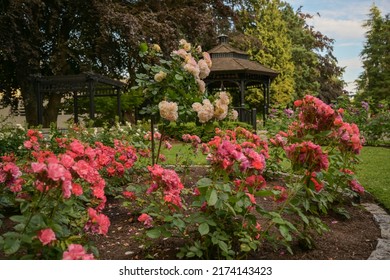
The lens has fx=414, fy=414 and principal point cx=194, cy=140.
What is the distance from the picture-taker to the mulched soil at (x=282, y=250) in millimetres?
2385

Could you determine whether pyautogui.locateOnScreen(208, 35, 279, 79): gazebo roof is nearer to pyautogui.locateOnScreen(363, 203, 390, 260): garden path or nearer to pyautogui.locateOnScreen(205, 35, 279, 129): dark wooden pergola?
pyautogui.locateOnScreen(205, 35, 279, 129): dark wooden pergola

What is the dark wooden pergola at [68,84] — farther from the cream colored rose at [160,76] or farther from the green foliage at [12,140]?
the cream colored rose at [160,76]

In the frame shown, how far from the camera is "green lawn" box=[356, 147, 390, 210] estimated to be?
4.04 meters

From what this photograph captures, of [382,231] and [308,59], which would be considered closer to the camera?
[382,231]

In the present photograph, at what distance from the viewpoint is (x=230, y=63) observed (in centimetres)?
1319

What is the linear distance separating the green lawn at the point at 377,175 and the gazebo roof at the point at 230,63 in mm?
6002

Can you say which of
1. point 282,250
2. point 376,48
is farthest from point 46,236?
point 376,48

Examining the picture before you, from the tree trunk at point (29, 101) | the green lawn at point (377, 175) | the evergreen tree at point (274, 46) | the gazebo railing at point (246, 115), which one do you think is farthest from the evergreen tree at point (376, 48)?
the evergreen tree at point (274, 46)

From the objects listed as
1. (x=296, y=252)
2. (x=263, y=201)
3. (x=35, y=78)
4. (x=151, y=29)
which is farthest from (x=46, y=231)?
(x=151, y=29)

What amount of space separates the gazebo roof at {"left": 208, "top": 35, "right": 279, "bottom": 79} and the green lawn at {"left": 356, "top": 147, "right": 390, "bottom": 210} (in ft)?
19.7

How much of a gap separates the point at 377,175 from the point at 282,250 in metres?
3.28

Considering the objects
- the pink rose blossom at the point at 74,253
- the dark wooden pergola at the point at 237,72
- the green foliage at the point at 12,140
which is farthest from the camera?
the dark wooden pergola at the point at 237,72

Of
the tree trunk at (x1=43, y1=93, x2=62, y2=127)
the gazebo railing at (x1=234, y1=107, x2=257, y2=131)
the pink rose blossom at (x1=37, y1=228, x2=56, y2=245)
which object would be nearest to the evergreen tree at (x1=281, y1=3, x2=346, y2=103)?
the gazebo railing at (x1=234, y1=107, x2=257, y2=131)

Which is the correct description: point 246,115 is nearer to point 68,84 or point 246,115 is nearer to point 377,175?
point 68,84
